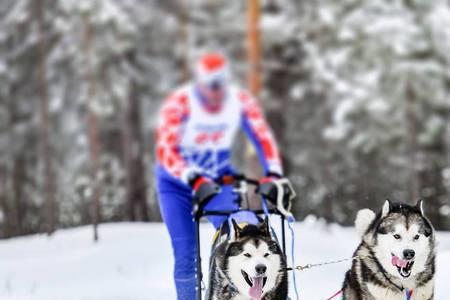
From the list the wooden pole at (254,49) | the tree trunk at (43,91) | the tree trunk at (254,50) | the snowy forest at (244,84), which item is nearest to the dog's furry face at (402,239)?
the snowy forest at (244,84)

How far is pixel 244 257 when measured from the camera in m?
4.53

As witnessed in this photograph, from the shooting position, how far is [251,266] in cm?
447

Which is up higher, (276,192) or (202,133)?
(202,133)

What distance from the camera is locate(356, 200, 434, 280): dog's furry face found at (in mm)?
4418

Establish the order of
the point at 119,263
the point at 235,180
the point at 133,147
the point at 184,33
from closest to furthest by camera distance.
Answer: the point at 235,180, the point at 119,263, the point at 184,33, the point at 133,147

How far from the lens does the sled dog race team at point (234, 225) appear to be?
4504 millimetres

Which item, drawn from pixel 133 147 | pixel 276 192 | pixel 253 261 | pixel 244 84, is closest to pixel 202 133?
pixel 276 192

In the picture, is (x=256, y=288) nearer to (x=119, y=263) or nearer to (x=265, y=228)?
(x=265, y=228)

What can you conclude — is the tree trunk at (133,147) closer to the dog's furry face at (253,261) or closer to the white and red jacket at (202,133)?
the white and red jacket at (202,133)

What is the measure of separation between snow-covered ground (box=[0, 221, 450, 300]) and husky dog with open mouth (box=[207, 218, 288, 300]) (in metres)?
2.47

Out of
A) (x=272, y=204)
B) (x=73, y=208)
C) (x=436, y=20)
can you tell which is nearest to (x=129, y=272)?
(x=272, y=204)

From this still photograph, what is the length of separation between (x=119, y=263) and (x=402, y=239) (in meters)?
5.39

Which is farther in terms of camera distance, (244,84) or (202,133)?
(244,84)

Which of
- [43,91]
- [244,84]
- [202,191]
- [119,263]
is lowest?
[119,263]
